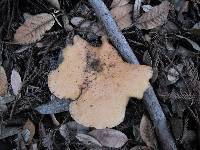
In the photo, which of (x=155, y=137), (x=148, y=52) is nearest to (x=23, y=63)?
(x=148, y=52)

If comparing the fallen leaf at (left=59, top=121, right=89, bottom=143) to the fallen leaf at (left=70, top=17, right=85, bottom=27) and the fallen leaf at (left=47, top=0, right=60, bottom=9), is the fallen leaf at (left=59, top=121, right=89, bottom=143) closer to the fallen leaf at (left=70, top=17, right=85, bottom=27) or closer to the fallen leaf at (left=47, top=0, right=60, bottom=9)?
the fallen leaf at (left=70, top=17, right=85, bottom=27)

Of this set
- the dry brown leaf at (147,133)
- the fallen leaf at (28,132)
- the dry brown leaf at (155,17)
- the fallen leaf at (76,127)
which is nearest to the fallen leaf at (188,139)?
the dry brown leaf at (147,133)

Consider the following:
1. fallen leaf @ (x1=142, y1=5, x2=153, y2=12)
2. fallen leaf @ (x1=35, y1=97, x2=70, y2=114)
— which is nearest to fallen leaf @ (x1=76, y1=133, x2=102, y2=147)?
fallen leaf @ (x1=35, y1=97, x2=70, y2=114)

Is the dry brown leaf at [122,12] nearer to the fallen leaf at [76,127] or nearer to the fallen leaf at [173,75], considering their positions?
the fallen leaf at [173,75]

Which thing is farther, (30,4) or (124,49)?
(30,4)

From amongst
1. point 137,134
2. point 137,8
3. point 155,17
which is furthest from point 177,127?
point 137,8

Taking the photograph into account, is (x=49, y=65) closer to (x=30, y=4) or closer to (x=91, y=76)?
(x=91, y=76)
